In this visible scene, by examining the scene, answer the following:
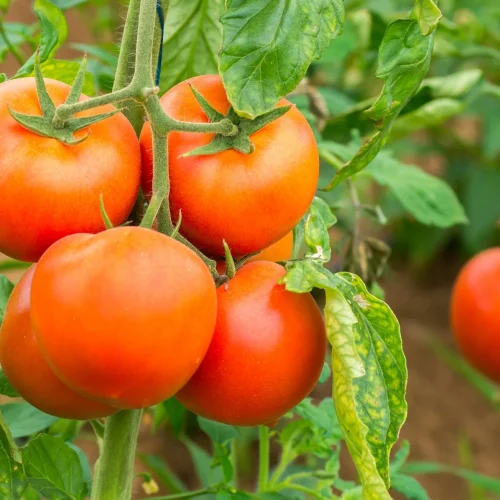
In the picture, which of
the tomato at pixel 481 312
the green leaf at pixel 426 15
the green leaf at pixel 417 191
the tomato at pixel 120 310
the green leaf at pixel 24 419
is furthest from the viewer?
the tomato at pixel 481 312

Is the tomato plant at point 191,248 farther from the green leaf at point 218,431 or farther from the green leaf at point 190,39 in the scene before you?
the green leaf at point 218,431

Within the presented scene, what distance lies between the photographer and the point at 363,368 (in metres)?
0.54

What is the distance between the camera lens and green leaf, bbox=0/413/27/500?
0.64m

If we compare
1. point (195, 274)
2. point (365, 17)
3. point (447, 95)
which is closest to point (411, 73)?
point (195, 274)

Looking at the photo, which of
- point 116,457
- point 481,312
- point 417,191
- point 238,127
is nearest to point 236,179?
point 238,127

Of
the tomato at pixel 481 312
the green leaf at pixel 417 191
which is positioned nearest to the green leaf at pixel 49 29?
the green leaf at pixel 417 191

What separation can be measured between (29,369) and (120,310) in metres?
0.13

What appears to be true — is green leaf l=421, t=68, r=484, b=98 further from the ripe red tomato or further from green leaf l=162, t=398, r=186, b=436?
the ripe red tomato

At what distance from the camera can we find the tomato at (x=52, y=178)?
20.2 inches

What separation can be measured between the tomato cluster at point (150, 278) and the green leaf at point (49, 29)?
0.21 meters

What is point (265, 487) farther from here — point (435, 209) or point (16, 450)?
point (435, 209)

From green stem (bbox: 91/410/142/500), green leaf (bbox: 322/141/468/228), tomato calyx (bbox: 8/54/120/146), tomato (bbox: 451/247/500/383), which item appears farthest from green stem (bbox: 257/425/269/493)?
tomato (bbox: 451/247/500/383)

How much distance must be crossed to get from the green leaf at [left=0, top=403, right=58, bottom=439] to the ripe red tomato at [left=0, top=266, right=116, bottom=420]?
10.0 inches

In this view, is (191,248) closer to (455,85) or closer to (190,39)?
(190,39)
